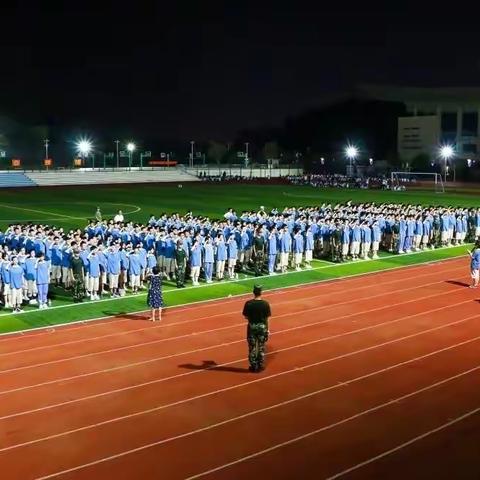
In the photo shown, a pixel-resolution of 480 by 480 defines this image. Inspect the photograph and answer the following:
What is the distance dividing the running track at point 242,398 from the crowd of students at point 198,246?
2.52 metres

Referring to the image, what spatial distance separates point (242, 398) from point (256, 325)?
1.39 metres

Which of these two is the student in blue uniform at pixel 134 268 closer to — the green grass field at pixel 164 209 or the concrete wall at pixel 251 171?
the green grass field at pixel 164 209

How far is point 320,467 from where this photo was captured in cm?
877

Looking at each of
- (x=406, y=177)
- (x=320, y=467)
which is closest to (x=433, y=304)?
(x=320, y=467)

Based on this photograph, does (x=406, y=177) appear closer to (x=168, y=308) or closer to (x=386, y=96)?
(x=386, y=96)

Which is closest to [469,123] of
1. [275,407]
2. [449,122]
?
[449,122]

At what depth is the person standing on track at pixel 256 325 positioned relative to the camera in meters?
12.0

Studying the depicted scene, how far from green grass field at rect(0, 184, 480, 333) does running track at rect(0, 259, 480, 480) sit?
144cm

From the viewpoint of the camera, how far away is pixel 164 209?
44719 mm

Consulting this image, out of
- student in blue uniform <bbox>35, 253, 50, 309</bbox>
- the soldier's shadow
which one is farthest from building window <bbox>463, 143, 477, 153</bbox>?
the soldier's shadow

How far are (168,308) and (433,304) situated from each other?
6.87 metres

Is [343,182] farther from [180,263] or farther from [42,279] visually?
[42,279]

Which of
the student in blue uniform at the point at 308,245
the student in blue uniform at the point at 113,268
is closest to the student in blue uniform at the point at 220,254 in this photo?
the student in blue uniform at the point at 113,268

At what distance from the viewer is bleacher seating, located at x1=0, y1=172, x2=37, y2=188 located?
2742 inches
